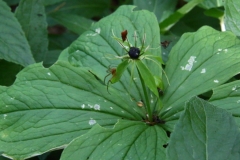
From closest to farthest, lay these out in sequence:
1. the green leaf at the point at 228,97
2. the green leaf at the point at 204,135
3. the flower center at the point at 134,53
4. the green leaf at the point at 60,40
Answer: the green leaf at the point at 204,135
the flower center at the point at 134,53
the green leaf at the point at 228,97
the green leaf at the point at 60,40

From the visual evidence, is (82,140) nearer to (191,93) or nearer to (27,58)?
(191,93)

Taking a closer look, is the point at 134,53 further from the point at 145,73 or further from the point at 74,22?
the point at 74,22

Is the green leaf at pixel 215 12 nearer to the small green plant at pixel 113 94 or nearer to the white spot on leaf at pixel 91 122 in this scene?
the small green plant at pixel 113 94

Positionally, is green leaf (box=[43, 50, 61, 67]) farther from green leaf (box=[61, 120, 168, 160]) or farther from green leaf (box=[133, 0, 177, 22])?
green leaf (box=[61, 120, 168, 160])

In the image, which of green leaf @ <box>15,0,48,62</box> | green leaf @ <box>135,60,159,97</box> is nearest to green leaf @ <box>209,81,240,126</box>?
green leaf @ <box>135,60,159,97</box>

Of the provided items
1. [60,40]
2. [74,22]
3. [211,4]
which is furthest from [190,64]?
[60,40]

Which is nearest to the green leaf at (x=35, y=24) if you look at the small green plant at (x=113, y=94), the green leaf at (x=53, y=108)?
the small green plant at (x=113, y=94)

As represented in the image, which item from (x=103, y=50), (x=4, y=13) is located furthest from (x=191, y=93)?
(x=4, y=13)

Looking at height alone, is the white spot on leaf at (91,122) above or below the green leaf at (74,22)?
above
